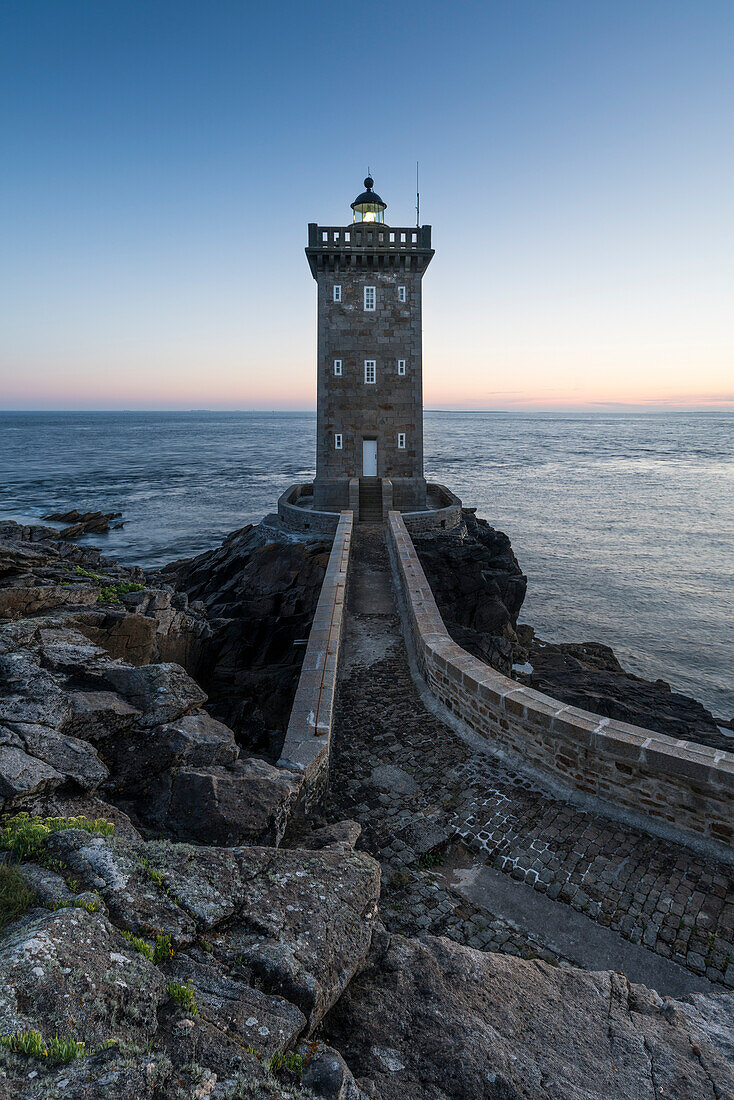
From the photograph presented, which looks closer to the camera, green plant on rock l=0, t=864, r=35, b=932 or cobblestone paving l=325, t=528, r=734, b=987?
green plant on rock l=0, t=864, r=35, b=932

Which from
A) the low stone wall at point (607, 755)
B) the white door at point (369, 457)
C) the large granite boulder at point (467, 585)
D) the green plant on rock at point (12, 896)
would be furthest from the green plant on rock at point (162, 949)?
the white door at point (369, 457)

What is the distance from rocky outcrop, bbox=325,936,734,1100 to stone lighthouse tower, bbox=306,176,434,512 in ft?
62.5

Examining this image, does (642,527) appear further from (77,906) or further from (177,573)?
(77,906)

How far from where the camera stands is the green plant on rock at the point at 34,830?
130 inches

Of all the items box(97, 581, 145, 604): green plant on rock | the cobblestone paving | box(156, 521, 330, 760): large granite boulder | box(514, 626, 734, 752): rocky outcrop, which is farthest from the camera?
box(514, 626, 734, 752): rocky outcrop

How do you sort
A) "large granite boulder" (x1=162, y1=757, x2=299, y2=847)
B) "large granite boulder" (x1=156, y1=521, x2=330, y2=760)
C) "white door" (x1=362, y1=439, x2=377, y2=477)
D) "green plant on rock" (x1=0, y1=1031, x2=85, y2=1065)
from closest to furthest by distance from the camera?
"green plant on rock" (x1=0, y1=1031, x2=85, y2=1065), "large granite boulder" (x1=162, y1=757, x2=299, y2=847), "large granite boulder" (x1=156, y1=521, x2=330, y2=760), "white door" (x1=362, y1=439, x2=377, y2=477)

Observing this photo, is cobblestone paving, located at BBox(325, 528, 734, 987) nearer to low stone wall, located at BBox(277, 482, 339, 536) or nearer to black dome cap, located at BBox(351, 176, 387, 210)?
low stone wall, located at BBox(277, 482, 339, 536)

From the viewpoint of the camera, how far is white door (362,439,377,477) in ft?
76.3

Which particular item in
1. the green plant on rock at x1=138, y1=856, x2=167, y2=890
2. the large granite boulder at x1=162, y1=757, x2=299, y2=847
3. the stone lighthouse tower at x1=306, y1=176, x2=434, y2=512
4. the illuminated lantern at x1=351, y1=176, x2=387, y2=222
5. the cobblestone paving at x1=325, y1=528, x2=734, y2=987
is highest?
the illuminated lantern at x1=351, y1=176, x2=387, y2=222

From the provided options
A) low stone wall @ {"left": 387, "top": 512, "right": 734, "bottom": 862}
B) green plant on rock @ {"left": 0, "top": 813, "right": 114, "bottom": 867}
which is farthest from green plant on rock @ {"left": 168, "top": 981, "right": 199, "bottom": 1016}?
low stone wall @ {"left": 387, "top": 512, "right": 734, "bottom": 862}

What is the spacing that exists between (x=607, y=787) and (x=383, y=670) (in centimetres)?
412

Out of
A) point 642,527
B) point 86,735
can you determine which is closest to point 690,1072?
point 86,735

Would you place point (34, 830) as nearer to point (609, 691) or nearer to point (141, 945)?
point (141, 945)

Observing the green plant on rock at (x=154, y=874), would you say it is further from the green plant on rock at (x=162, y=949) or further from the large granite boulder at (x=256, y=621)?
the large granite boulder at (x=256, y=621)
